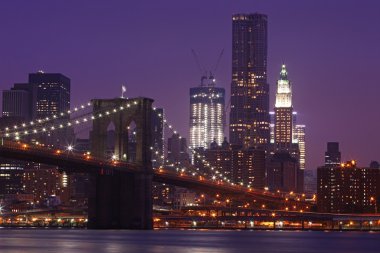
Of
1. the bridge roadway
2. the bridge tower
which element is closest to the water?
the bridge tower

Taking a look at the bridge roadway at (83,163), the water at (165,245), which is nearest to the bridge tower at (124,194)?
the bridge roadway at (83,163)

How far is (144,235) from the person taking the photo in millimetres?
103688

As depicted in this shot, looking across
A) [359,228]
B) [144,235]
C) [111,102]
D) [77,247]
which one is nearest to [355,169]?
[359,228]

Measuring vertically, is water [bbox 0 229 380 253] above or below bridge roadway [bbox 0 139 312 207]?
below

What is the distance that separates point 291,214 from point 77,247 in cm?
7066

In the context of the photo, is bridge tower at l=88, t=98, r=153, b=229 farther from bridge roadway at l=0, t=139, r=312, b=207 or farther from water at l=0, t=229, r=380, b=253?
water at l=0, t=229, r=380, b=253

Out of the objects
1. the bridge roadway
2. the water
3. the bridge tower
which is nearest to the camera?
the water

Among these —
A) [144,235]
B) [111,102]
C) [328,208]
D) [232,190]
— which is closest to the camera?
[144,235]

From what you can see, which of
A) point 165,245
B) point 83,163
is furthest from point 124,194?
point 165,245

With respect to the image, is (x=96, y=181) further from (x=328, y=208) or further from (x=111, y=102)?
(x=328, y=208)

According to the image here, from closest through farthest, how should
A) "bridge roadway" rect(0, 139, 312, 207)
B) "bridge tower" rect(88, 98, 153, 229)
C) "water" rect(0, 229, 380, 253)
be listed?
"water" rect(0, 229, 380, 253), "bridge roadway" rect(0, 139, 312, 207), "bridge tower" rect(88, 98, 153, 229)

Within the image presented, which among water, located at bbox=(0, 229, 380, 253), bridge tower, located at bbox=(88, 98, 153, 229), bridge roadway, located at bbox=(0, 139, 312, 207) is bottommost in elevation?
water, located at bbox=(0, 229, 380, 253)

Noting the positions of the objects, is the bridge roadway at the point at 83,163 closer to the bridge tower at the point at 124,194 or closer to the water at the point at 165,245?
the bridge tower at the point at 124,194

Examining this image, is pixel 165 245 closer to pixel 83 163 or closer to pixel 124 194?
pixel 83 163
